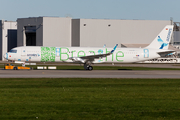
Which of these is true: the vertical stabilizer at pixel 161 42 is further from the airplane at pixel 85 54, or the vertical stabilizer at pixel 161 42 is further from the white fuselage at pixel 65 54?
the white fuselage at pixel 65 54

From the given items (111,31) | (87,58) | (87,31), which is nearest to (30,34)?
(87,31)

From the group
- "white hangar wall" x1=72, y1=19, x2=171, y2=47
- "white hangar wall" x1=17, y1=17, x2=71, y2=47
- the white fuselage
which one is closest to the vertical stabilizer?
the white fuselage

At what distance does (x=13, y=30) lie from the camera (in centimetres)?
9525

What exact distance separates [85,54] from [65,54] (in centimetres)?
320

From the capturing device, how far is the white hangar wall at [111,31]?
79875 millimetres

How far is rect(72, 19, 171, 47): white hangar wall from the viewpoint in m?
79.9

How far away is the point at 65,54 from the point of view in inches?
1678

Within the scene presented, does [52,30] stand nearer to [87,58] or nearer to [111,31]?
[111,31]

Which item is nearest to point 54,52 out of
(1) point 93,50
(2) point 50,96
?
(1) point 93,50

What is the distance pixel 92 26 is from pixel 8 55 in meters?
41.6

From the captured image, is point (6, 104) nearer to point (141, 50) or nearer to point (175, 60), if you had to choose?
point (141, 50)

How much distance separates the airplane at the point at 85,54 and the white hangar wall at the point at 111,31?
113 feet

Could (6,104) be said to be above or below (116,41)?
below

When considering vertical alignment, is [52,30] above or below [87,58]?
above
